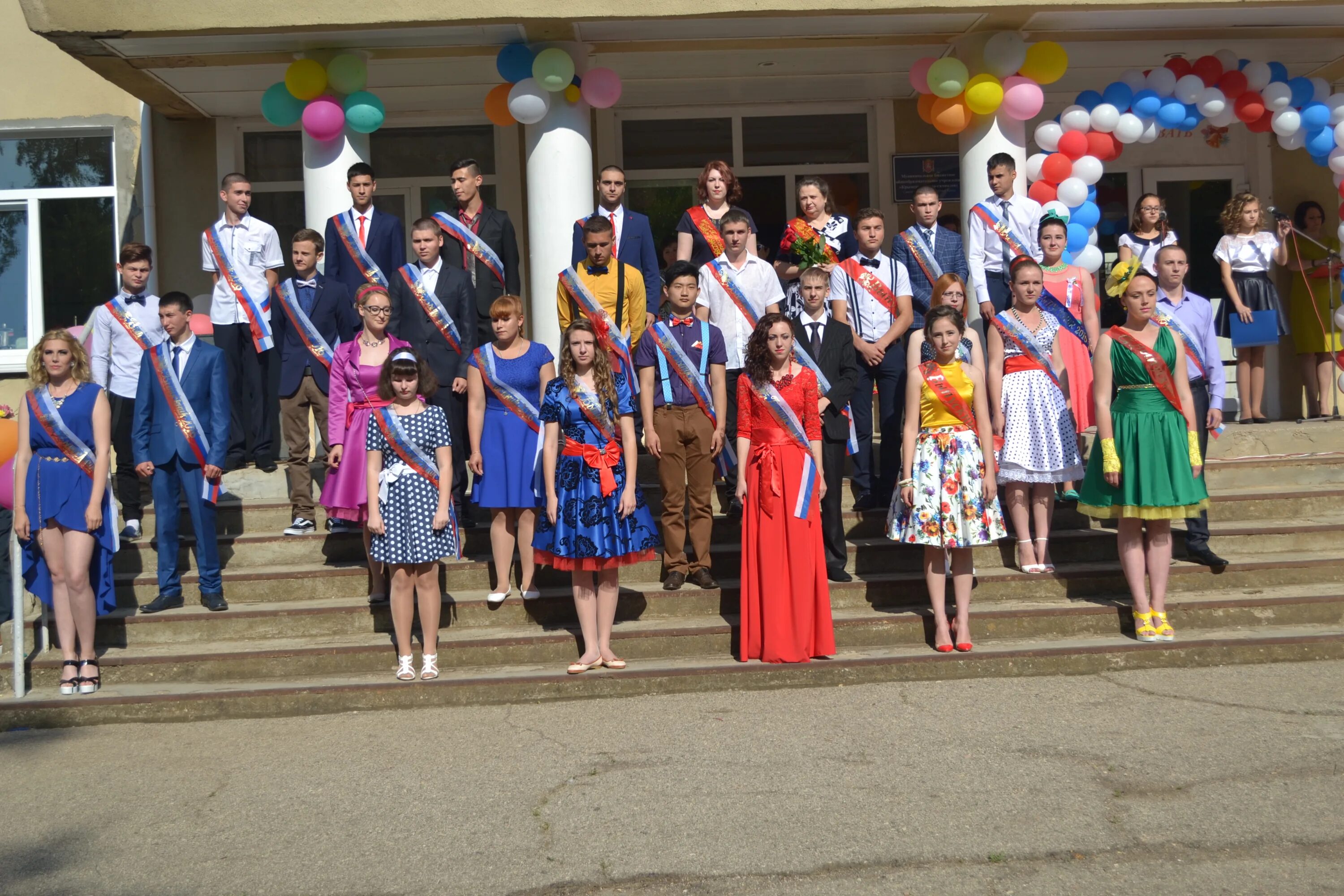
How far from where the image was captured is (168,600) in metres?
7.35

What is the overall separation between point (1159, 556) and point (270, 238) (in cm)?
629

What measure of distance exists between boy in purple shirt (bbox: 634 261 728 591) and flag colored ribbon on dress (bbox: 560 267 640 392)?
0.10 metres

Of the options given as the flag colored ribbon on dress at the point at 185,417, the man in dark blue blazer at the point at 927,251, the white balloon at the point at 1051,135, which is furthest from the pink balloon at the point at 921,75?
the flag colored ribbon on dress at the point at 185,417

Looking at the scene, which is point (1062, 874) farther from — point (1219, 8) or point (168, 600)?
point (1219, 8)

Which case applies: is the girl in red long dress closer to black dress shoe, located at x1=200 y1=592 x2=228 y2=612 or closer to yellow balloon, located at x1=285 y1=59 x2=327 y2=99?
black dress shoe, located at x1=200 y1=592 x2=228 y2=612

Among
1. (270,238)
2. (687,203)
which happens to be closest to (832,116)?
(687,203)

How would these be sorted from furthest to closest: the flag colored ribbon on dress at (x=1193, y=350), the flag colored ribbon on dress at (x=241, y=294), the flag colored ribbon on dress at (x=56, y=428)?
1. the flag colored ribbon on dress at (x=241, y=294)
2. the flag colored ribbon on dress at (x=1193, y=350)
3. the flag colored ribbon on dress at (x=56, y=428)

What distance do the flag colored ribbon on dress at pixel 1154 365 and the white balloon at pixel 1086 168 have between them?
10.3 ft

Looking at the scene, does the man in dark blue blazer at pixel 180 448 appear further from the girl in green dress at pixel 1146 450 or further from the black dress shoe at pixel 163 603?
the girl in green dress at pixel 1146 450

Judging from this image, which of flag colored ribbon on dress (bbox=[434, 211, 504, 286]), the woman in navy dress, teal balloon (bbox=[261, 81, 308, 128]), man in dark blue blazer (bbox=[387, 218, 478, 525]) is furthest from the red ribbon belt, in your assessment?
teal balloon (bbox=[261, 81, 308, 128])

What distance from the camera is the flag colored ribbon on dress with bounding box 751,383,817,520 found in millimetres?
6566

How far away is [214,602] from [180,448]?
93 centimetres

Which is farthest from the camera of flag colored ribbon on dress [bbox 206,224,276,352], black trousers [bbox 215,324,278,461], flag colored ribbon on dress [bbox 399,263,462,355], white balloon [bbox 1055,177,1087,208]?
white balloon [bbox 1055,177,1087,208]

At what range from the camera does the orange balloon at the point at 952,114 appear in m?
9.59
